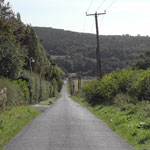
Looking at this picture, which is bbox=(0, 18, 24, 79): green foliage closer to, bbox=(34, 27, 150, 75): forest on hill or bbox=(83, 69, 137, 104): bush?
bbox=(83, 69, 137, 104): bush

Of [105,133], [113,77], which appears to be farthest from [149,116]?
[113,77]

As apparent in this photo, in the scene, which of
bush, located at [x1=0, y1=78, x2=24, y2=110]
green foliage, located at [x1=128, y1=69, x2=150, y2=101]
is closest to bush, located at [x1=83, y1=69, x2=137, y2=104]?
green foliage, located at [x1=128, y1=69, x2=150, y2=101]

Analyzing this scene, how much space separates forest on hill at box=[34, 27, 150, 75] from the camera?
A: 462ft

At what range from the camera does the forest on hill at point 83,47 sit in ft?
462

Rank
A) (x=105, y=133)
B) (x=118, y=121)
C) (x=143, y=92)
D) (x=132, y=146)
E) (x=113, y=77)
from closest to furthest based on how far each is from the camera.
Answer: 1. (x=132, y=146)
2. (x=105, y=133)
3. (x=118, y=121)
4. (x=143, y=92)
5. (x=113, y=77)

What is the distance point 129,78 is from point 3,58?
11.3 metres

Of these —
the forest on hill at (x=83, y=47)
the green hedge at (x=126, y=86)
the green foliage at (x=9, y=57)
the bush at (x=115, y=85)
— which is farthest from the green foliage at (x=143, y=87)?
the forest on hill at (x=83, y=47)

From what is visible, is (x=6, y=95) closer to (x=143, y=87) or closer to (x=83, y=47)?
(x=143, y=87)

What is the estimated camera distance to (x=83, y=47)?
172m

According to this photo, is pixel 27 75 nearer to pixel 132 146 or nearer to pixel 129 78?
pixel 129 78

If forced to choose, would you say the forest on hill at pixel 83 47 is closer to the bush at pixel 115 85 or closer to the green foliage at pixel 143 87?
the bush at pixel 115 85

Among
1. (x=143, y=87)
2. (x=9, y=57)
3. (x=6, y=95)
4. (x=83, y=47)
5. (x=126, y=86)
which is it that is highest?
(x=83, y=47)

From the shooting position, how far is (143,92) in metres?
24.0

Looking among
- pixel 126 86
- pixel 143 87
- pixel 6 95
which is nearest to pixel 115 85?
pixel 126 86
